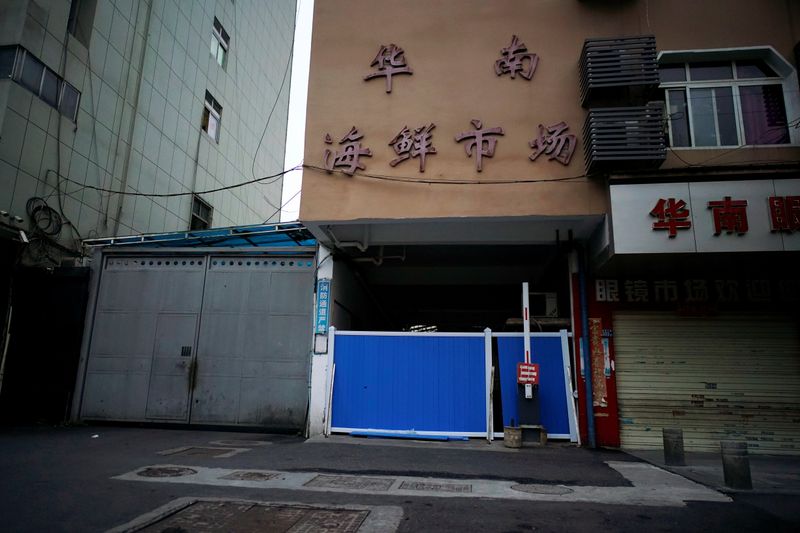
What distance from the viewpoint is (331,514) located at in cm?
459

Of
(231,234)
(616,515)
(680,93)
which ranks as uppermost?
(680,93)

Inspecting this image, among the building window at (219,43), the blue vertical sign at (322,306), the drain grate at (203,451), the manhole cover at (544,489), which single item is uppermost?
the building window at (219,43)

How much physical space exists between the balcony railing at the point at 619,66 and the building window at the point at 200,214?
14.3m

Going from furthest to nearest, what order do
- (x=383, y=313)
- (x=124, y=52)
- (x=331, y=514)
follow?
(x=383, y=313) < (x=124, y=52) < (x=331, y=514)

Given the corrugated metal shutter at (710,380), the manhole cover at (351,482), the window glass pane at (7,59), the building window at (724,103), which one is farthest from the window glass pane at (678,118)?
the window glass pane at (7,59)

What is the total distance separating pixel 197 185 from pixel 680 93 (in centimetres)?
1559

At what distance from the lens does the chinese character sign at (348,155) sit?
32.6ft

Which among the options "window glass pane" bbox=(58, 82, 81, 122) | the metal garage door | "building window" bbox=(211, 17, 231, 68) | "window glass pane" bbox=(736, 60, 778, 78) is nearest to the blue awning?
the metal garage door

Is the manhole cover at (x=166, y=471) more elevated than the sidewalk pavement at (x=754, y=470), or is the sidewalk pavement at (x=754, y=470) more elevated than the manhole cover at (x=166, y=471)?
the manhole cover at (x=166, y=471)

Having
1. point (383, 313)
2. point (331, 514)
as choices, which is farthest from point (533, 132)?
point (383, 313)

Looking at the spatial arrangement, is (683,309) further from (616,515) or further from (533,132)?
(616,515)

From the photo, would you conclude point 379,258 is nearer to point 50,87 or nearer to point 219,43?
point 50,87

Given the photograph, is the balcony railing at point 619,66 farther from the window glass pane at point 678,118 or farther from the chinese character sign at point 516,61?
the chinese character sign at point 516,61

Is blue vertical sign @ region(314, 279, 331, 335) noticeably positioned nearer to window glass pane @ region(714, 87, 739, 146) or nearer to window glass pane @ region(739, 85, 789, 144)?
window glass pane @ region(714, 87, 739, 146)
